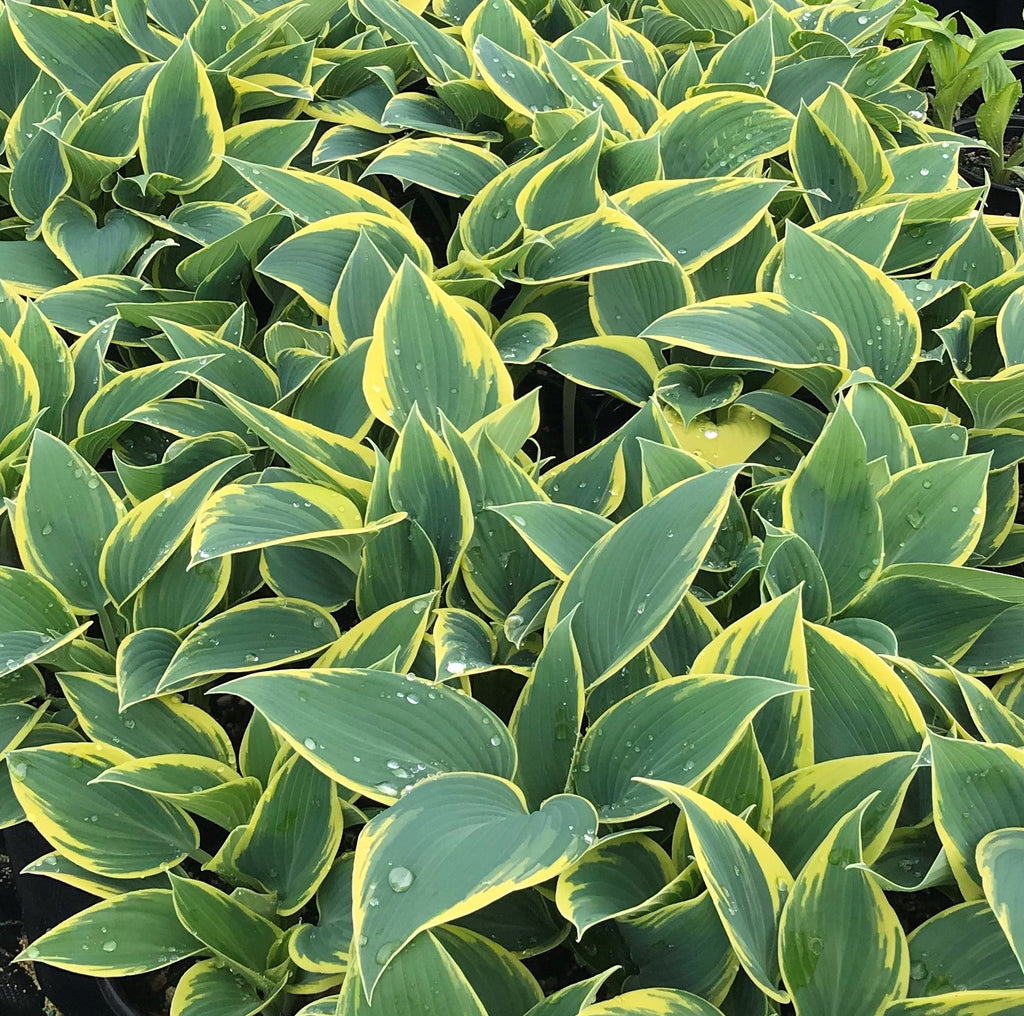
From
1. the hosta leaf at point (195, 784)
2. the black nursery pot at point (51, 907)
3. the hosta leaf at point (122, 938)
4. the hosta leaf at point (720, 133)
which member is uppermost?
the hosta leaf at point (720, 133)

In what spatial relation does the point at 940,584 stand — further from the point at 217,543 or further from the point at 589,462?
the point at 217,543

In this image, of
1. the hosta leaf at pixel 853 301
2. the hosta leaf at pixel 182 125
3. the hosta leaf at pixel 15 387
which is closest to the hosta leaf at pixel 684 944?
the hosta leaf at pixel 853 301

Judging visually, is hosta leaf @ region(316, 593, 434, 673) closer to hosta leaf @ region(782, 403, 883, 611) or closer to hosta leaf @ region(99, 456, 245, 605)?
hosta leaf @ region(99, 456, 245, 605)

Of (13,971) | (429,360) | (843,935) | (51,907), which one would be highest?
(429,360)

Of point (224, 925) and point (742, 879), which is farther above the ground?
point (742, 879)

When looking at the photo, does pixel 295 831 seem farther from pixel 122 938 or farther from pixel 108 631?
pixel 108 631

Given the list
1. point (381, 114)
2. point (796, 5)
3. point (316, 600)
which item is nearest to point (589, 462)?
point (316, 600)

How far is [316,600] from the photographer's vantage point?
898 millimetres

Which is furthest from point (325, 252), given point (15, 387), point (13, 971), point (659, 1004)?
point (13, 971)

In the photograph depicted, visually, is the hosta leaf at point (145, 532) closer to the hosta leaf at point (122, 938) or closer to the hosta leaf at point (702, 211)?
the hosta leaf at point (122, 938)

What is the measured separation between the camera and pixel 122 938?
0.75 meters

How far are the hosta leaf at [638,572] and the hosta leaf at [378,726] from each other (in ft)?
0.33

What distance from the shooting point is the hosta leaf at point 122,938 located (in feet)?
2.41

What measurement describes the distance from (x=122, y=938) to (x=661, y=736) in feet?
1.37
